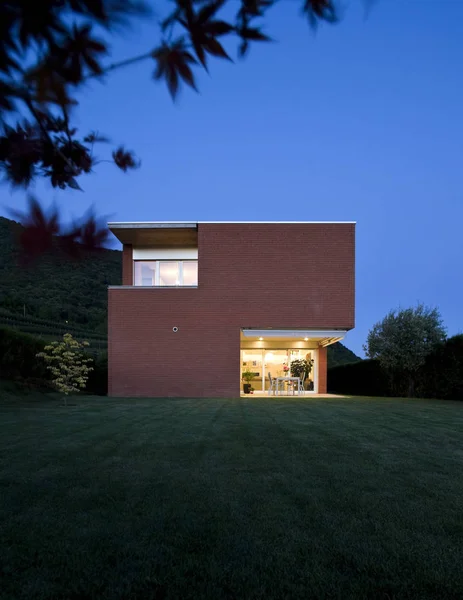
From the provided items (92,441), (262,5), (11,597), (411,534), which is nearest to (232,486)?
(411,534)

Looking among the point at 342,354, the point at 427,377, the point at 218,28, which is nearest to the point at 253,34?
the point at 218,28

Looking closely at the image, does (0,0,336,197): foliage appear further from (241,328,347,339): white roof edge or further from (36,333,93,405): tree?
(241,328,347,339): white roof edge

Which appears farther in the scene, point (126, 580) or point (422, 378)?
point (422, 378)

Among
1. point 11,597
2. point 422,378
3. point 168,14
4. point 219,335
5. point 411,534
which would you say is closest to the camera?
point 168,14

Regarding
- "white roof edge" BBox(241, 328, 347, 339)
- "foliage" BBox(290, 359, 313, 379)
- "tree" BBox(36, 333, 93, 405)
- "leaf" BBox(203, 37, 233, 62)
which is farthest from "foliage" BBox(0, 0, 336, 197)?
"foliage" BBox(290, 359, 313, 379)

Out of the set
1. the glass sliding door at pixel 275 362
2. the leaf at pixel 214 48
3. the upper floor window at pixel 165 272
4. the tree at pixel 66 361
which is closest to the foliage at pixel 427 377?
the glass sliding door at pixel 275 362

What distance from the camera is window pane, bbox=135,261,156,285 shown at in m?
19.0

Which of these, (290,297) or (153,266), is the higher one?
(153,266)

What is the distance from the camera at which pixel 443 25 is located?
7.28ft

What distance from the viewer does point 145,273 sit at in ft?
62.3

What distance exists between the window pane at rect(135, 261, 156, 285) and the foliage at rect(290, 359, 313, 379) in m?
7.57

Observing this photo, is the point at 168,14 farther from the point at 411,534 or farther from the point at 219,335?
the point at 219,335

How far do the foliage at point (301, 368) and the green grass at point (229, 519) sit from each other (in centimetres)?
1341

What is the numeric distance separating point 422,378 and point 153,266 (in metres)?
12.7
